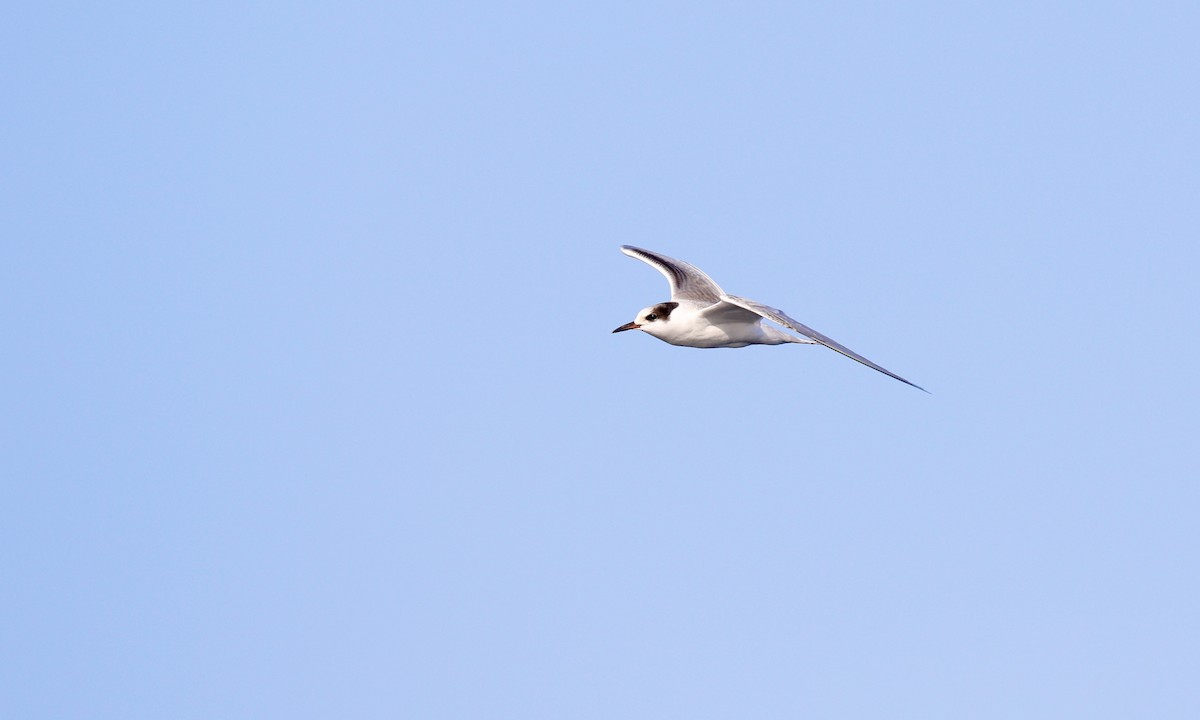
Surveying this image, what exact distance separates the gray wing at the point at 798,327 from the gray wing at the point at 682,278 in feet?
9.57

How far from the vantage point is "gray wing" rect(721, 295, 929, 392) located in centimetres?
2258

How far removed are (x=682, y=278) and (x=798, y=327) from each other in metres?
7.31

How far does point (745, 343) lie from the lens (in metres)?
27.6

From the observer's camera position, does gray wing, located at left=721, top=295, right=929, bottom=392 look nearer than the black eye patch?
Yes

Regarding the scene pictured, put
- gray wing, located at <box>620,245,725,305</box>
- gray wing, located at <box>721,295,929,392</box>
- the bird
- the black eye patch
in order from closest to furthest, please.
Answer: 1. gray wing, located at <box>721,295,929,392</box>
2. the bird
3. the black eye patch
4. gray wing, located at <box>620,245,725,305</box>

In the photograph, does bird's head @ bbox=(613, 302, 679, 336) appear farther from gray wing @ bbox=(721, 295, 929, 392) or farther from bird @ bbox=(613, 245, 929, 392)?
gray wing @ bbox=(721, 295, 929, 392)

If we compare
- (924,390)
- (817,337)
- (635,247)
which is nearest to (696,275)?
(635,247)

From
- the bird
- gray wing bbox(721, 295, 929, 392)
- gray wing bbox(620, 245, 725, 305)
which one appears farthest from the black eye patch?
gray wing bbox(721, 295, 929, 392)

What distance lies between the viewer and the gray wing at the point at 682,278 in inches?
1147

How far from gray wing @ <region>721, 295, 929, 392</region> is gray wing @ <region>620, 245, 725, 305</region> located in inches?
115

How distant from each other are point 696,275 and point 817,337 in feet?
26.0

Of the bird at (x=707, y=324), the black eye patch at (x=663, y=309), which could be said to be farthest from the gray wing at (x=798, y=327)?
the black eye patch at (x=663, y=309)

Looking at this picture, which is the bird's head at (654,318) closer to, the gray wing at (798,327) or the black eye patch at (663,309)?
the black eye patch at (663,309)

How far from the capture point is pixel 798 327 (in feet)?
77.5
